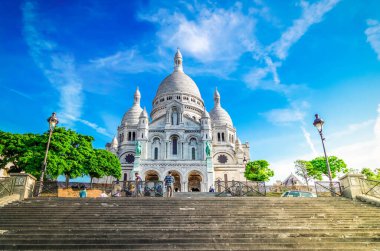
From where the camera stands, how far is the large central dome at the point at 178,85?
58.9 m

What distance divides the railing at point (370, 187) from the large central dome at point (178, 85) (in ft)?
150

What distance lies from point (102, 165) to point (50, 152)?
10.3 m

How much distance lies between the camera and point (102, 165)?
3697 centimetres

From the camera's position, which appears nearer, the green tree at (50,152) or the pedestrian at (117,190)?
the pedestrian at (117,190)

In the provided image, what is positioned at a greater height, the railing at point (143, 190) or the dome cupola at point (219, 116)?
the dome cupola at point (219, 116)

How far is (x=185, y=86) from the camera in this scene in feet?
197

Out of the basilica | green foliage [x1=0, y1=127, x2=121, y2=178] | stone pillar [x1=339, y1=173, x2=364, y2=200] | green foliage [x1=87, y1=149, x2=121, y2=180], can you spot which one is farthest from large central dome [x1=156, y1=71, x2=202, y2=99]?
stone pillar [x1=339, y1=173, x2=364, y2=200]

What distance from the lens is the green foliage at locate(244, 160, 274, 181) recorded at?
153 feet

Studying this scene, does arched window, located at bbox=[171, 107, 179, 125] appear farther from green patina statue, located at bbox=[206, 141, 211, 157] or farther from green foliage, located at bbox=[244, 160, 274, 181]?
green foliage, located at bbox=[244, 160, 274, 181]

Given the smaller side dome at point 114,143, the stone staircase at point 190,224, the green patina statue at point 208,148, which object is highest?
the smaller side dome at point 114,143

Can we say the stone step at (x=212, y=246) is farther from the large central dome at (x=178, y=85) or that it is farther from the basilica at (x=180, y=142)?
the large central dome at (x=178, y=85)

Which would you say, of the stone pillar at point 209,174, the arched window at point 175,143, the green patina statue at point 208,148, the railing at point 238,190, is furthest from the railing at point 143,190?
the arched window at point 175,143

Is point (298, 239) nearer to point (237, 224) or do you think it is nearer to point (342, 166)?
point (237, 224)

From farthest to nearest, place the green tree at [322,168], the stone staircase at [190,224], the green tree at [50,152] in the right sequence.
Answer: the green tree at [322,168]
the green tree at [50,152]
the stone staircase at [190,224]
